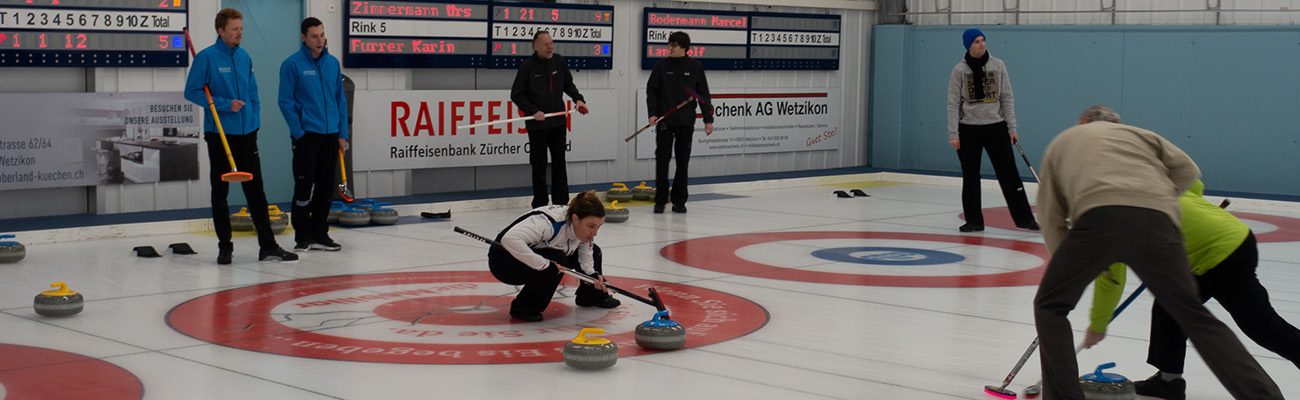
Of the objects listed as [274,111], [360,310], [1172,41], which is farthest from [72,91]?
[1172,41]

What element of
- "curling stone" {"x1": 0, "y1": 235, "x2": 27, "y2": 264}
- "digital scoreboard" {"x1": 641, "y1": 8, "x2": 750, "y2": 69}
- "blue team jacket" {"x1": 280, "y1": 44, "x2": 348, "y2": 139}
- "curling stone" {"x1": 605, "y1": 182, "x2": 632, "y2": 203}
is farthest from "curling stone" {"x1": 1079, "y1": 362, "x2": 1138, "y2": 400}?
"digital scoreboard" {"x1": 641, "y1": 8, "x2": 750, "y2": 69}

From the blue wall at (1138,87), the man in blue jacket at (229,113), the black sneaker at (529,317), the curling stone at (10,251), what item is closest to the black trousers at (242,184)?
the man in blue jacket at (229,113)

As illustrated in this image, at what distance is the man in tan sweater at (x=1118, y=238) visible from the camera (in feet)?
17.6

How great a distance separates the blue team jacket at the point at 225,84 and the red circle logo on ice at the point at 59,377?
125 inches

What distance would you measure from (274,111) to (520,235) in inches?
262

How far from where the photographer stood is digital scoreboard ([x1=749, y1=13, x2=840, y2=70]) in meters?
18.0

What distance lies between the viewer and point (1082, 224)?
545 centimetres

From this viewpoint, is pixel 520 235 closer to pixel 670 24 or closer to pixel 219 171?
pixel 219 171

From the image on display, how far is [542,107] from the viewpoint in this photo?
1339 cm

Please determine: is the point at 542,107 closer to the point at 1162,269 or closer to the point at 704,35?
the point at 704,35

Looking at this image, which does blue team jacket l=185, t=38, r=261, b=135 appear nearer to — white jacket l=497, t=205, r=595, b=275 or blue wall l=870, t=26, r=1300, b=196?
white jacket l=497, t=205, r=595, b=275

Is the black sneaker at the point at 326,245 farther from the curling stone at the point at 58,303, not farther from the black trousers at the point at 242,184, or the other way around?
the curling stone at the point at 58,303

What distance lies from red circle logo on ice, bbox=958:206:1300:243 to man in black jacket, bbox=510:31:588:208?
3.48m

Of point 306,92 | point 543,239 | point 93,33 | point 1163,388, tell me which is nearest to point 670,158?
point 306,92
